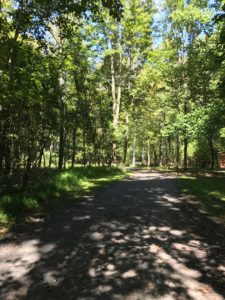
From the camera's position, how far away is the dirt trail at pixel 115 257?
4969 millimetres

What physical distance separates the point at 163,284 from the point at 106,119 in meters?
26.8

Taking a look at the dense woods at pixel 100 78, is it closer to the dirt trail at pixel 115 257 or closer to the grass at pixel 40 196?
the grass at pixel 40 196

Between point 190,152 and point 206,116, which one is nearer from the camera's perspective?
point 206,116

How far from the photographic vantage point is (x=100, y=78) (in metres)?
31.9

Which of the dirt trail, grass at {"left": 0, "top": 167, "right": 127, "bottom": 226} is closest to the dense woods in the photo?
grass at {"left": 0, "top": 167, "right": 127, "bottom": 226}

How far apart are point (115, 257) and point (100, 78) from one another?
27.1 meters

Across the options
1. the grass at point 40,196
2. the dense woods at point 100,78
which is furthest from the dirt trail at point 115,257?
the dense woods at point 100,78

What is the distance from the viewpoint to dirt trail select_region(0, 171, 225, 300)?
497 cm

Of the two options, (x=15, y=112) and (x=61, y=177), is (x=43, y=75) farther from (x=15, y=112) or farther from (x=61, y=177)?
(x=61, y=177)

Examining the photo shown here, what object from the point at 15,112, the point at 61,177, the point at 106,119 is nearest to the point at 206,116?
the point at 106,119

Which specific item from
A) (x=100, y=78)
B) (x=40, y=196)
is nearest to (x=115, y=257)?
(x=40, y=196)

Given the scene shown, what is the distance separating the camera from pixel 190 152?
5344 cm

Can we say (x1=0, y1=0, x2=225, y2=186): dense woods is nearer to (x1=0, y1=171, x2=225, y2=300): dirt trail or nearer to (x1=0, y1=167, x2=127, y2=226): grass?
(x1=0, y1=167, x2=127, y2=226): grass

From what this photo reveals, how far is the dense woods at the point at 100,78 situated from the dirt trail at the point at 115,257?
4.25 metres
